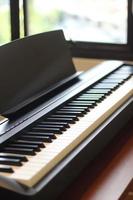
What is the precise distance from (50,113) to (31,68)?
202 mm

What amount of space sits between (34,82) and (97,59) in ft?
4.38

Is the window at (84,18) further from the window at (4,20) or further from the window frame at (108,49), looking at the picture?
the window at (4,20)

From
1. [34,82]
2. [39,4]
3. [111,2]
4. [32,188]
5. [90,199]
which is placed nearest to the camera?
[32,188]

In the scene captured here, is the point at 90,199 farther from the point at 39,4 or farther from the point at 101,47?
the point at 39,4

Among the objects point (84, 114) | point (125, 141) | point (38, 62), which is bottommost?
point (125, 141)

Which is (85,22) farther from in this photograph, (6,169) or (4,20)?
(6,169)

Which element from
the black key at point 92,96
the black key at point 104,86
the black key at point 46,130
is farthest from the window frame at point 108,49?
the black key at point 46,130

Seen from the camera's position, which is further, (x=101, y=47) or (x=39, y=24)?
(x=39, y=24)

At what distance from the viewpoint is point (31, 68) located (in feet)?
5.61

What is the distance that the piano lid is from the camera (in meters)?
1.56

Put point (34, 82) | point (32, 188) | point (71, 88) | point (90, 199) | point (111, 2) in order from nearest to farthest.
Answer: point (32, 188)
point (90, 199)
point (34, 82)
point (71, 88)
point (111, 2)

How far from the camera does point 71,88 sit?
1904 millimetres

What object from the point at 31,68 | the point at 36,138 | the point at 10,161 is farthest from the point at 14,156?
the point at 31,68

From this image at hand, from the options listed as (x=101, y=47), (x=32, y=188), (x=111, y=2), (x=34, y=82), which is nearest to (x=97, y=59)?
(x=101, y=47)
